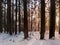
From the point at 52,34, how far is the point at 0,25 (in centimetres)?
1255

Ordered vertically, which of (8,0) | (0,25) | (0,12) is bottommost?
(0,25)

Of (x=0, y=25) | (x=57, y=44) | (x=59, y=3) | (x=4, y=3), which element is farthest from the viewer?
(x=0, y=25)

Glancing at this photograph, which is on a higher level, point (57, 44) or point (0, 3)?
point (0, 3)

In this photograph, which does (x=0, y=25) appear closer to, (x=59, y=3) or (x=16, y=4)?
(x=16, y=4)

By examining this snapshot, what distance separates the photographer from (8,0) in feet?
60.6

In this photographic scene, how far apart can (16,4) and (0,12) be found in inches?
112

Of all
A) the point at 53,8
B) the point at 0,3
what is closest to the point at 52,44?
the point at 53,8

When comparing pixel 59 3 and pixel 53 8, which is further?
pixel 59 3

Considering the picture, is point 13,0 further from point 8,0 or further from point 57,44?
point 57,44

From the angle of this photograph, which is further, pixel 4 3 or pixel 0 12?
pixel 0 12

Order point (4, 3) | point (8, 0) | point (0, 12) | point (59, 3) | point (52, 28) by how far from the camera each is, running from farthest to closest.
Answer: point (0, 12) < point (4, 3) < point (8, 0) < point (59, 3) < point (52, 28)

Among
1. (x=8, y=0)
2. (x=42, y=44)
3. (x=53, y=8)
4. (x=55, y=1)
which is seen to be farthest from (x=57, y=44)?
(x=8, y=0)

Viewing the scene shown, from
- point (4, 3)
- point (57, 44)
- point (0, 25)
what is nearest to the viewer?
point (57, 44)

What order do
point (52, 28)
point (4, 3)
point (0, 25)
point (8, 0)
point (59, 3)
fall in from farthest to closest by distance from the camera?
point (0, 25) < point (4, 3) < point (8, 0) < point (59, 3) < point (52, 28)
